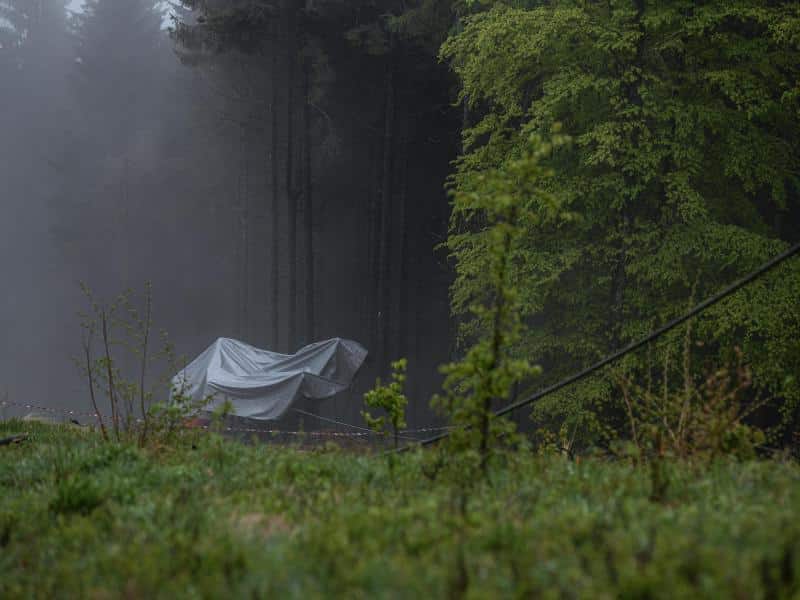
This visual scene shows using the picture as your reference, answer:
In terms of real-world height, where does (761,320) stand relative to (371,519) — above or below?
above

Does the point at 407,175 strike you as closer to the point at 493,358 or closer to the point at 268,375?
the point at 268,375

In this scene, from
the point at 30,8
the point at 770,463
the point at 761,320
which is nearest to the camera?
the point at 770,463

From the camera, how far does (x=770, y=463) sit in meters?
5.78

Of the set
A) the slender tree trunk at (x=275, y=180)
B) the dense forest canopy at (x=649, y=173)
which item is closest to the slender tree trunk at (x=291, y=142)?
the slender tree trunk at (x=275, y=180)

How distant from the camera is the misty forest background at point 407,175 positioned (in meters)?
14.4

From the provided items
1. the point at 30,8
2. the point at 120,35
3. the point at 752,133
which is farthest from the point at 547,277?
the point at 30,8

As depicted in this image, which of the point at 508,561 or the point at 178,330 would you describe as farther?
the point at 178,330

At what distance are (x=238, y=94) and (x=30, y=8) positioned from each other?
1735 inches

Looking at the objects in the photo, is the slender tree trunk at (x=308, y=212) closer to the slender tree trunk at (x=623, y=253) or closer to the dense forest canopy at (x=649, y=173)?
the dense forest canopy at (x=649, y=173)

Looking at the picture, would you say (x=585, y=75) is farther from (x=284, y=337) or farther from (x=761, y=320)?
(x=284, y=337)

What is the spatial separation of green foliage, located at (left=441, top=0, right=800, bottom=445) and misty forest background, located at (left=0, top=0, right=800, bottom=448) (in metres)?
0.06

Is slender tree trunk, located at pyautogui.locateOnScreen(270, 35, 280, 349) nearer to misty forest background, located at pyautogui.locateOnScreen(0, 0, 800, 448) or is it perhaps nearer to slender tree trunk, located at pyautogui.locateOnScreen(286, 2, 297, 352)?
misty forest background, located at pyautogui.locateOnScreen(0, 0, 800, 448)

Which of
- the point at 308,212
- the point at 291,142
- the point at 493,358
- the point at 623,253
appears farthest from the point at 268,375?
the point at 493,358

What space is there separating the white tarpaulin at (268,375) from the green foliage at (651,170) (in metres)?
7.87
